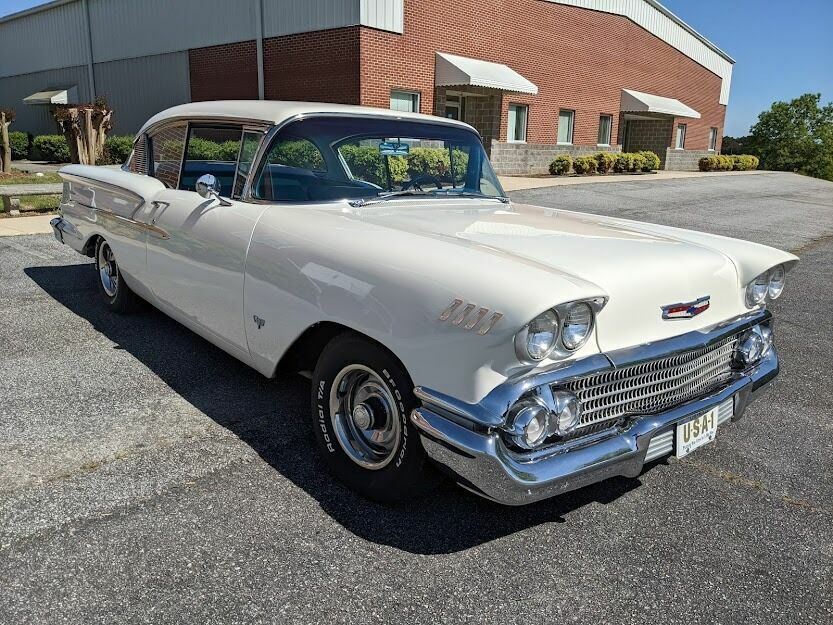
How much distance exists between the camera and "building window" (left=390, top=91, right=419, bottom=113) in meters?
17.9

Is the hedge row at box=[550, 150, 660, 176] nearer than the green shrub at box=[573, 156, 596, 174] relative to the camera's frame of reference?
Yes

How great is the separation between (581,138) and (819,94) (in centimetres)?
5438

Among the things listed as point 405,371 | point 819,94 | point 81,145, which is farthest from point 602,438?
point 819,94

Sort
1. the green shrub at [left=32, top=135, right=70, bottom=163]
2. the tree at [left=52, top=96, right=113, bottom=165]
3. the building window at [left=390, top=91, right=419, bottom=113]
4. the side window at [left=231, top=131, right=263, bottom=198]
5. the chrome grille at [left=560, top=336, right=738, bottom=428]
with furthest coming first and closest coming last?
the green shrub at [left=32, top=135, right=70, bottom=163] < the building window at [left=390, top=91, right=419, bottom=113] < the tree at [left=52, top=96, right=113, bottom=165] < the side window at [left=231, top=131, right=263, bottom=198] < the chrome grille at [left=560, top=336, right=738, bottom=428]

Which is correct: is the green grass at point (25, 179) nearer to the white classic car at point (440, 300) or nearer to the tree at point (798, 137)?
the white classic car at point (440, 300)

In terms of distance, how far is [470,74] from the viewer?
1811 centimetres

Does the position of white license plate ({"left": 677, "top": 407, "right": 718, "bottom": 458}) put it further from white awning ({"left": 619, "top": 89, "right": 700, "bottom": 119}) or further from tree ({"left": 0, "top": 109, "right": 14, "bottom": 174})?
white awning ({"left": 619, "top": 89, "right": 700, "bottom": 119})

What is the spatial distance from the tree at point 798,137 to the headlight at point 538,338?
73.5m

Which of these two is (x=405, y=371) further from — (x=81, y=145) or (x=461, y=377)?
(x=81, y=145)

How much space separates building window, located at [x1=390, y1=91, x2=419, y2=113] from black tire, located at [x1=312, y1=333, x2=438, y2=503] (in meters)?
16.0

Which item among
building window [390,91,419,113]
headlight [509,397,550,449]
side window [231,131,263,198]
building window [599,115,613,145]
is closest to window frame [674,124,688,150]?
building window [599,115,613,145]

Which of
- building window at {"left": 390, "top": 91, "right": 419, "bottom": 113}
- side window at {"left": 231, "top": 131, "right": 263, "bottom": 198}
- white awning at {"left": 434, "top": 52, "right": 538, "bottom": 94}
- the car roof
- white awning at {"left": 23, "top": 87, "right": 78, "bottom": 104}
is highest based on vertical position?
white awning at {"left": 434, "top": 52, "right": 538, "bottom": 94}

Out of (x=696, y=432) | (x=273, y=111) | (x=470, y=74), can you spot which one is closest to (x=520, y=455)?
(x=696, y=432)

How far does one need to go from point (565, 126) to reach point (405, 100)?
8.50 meters
